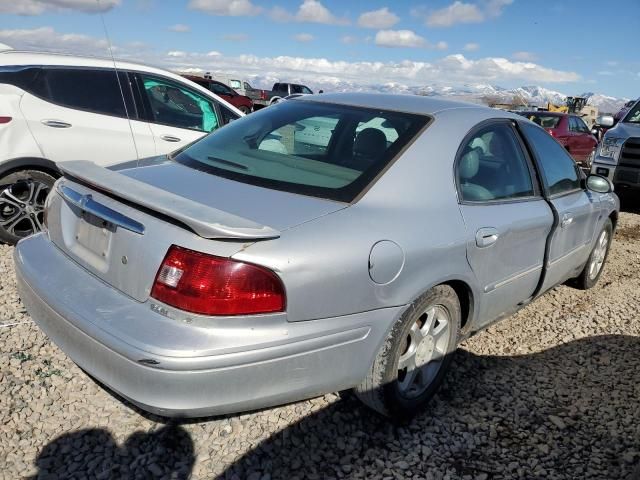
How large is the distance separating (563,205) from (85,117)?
13.1ft

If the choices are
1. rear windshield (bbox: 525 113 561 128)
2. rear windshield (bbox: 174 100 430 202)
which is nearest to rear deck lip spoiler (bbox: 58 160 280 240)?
rear windshield (bbox: 174 100 430 202)

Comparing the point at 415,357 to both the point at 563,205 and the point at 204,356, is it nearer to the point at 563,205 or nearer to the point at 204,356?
the point at 204,356

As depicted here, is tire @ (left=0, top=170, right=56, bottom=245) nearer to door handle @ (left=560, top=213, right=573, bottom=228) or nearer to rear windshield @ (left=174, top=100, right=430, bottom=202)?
rear windshield @ (left=174, top=100, right=430, bottom=202)

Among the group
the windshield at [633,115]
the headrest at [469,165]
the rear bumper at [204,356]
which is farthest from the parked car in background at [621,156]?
the rear bumper at [204,356]

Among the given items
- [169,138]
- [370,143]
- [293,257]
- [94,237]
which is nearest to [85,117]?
[169,138]

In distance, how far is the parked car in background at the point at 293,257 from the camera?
76.1 inches

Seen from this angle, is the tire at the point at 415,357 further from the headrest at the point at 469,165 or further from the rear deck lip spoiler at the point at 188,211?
the rear deck lip spoiler at the point at 188,211

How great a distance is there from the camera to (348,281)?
210 cm

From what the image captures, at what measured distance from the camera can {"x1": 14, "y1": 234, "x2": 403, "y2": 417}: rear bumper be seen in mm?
1914

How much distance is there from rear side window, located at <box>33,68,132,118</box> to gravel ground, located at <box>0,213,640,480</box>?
7.14 feet

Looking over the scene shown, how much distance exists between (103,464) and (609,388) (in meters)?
2.77

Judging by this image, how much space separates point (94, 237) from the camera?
2275 millimetres

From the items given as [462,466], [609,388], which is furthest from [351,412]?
[609,388]

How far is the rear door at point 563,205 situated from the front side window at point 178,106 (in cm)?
331
